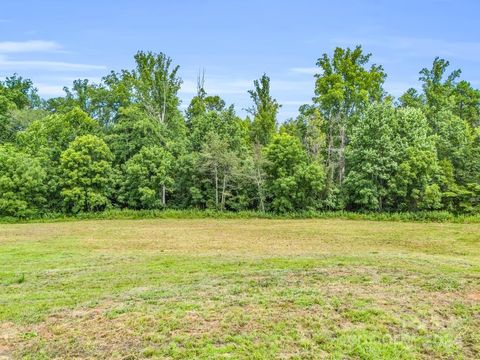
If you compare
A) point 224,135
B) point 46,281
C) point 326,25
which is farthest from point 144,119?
point 46,281

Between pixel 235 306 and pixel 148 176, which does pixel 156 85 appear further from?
pixel 235 306

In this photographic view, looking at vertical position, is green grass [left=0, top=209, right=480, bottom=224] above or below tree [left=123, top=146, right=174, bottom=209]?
below

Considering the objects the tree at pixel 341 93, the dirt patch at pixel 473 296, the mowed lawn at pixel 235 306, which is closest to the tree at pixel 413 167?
the tree at pixel 341 93

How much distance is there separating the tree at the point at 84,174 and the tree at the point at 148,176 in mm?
1840

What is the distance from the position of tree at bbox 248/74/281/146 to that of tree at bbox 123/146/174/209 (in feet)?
31.1

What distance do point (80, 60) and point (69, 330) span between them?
31776 mm

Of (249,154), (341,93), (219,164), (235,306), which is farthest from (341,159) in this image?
(235,306)

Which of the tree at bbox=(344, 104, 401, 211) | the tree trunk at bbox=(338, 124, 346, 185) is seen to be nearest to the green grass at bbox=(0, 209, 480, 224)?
the tree at bbox=(344, 104, 401, 211)

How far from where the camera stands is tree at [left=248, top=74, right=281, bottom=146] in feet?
123

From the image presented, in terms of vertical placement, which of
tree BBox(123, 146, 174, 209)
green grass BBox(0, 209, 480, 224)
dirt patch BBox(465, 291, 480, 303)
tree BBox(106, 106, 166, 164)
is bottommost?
green grass BBox(0, 209, 480, 224)

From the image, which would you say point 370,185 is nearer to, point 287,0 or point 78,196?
point 287,0

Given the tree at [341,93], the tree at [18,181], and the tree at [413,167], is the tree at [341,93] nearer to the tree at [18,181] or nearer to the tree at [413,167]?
the tree at [413,167]

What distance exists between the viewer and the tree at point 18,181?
1172 inches

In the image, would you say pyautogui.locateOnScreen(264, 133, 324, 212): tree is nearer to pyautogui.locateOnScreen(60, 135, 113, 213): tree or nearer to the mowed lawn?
pyautogui.locateOnScreen(60, 135, 113, 213): tree
